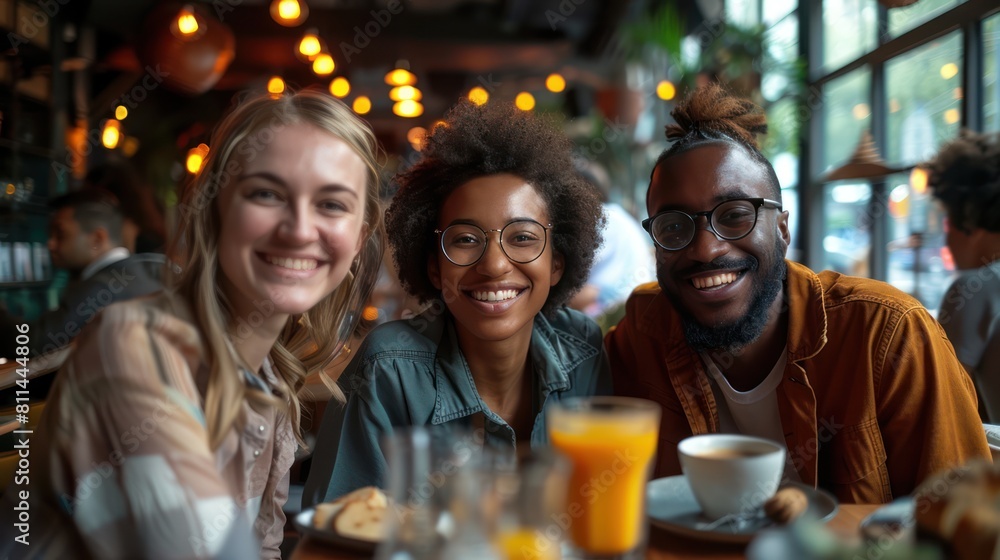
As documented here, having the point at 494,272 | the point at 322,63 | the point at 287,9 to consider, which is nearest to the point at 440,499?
the point at 494,272

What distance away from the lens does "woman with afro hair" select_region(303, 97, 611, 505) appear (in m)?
1.79

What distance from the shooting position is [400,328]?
1.90 metres

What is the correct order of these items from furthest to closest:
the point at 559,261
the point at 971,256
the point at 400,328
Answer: the point at 971,256 < the point at 559,261 < the point at 400,328

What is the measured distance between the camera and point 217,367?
48.0 inches

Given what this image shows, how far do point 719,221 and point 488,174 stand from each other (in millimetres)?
553

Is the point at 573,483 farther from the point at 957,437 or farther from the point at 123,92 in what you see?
the point at 123,92

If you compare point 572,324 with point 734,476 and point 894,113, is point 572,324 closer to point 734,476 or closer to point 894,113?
point 734,476

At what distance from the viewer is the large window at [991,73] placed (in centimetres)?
377

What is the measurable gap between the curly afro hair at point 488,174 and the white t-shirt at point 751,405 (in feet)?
1.50

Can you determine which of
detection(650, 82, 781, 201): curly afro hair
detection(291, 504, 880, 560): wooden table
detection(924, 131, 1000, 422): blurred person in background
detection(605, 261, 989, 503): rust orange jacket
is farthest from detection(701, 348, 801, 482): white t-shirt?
detection(924, 131, 1000, 422): blurred person in background

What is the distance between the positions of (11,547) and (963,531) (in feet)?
4.40

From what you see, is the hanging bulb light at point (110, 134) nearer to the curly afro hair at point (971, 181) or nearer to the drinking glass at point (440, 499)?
the curly afro hair at point (971, 181)

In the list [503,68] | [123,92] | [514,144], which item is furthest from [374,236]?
[503,68]

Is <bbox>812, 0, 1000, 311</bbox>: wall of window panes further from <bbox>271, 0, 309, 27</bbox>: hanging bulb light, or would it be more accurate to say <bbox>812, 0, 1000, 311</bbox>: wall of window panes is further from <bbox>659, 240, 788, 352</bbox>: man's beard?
<bbox>271, 0, 309, 27</bbox>: hanging bulb light
